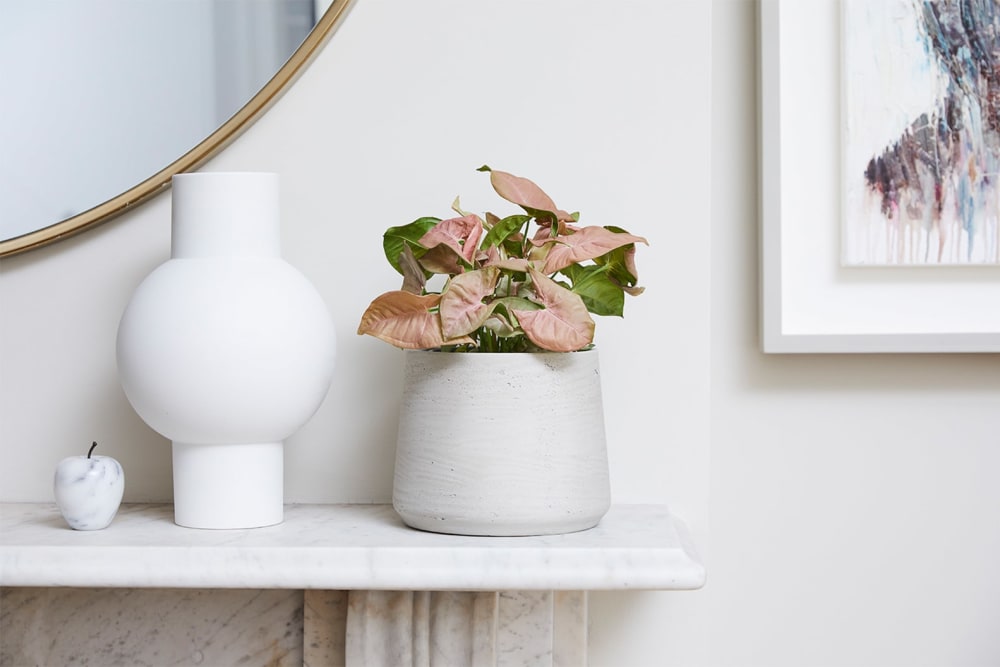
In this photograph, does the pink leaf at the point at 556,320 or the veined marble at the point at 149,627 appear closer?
the pink leaf at the point at 556,320

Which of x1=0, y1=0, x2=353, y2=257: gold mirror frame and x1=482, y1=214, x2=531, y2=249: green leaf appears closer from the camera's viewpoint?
x1=482, y1=214, x2=531, y2=249: green leaf

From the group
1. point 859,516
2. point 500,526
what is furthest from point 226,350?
point 859,516

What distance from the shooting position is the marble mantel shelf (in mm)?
577

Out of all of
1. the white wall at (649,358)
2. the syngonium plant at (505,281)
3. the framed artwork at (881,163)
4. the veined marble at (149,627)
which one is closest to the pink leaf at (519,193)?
the syngonium plant at (505,281)

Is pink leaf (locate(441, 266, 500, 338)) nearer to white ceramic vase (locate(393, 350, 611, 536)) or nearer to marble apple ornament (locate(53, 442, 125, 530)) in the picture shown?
white ceramic vase (locate(393, 350, 611, 536))

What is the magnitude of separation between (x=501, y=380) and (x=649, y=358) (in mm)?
181

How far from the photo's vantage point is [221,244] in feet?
2.15

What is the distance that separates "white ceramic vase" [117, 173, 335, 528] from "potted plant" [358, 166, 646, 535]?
0.07 m

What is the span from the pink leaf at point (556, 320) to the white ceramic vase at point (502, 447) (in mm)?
27

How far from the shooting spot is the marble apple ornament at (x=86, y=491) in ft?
2.10

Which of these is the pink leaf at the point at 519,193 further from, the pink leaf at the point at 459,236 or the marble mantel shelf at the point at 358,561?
the marble mantel shelf at the point at 358,561

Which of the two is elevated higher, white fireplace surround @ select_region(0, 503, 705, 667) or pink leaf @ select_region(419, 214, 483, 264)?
pink leaf @ select_region(419, 214, 483, 264)

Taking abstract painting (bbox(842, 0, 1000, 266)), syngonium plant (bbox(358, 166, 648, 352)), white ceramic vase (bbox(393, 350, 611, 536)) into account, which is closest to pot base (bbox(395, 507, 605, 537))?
white ceramic vase (bbox(393, 350, 611, 536))

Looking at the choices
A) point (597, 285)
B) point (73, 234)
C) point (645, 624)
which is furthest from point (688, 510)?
point (73, 234)
